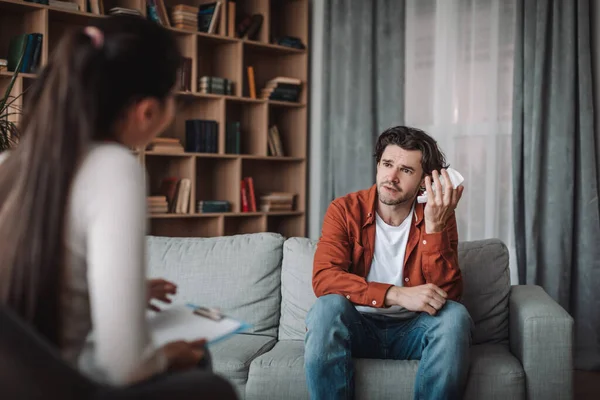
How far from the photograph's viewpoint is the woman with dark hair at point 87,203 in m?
0.85

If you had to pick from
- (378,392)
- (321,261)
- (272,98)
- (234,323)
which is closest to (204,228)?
(272,98)

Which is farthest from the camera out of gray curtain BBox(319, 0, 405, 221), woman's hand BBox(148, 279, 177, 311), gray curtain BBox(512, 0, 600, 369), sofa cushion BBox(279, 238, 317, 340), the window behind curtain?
gray curtain BBox(319, 0, 405, 221)

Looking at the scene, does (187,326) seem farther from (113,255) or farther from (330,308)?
(330,308)

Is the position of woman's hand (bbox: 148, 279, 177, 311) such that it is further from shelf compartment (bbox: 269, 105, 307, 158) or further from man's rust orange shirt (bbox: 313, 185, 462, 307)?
shelf compartment (bbox: 269, 105, 307, 158)

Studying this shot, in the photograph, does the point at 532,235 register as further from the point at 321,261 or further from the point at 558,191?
the point at 321,261

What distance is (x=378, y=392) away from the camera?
197 centimetres

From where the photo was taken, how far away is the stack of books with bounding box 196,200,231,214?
4027 millimetres

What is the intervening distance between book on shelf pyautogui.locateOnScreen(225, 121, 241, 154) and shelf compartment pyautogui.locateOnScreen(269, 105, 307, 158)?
0.44 meters

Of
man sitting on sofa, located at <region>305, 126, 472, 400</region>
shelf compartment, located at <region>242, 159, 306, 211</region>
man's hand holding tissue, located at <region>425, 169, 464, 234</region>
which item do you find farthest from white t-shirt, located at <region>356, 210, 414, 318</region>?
shelf compartment, located at <region>242, 159, 306, 211</region>

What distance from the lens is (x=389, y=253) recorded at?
7.29ft

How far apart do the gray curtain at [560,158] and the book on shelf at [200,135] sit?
1.83 m

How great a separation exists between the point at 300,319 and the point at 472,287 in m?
0.65

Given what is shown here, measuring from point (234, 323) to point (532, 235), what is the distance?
107 inches

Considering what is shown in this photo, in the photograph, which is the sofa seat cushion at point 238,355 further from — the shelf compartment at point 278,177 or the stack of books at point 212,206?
the shelf compartment at point 278,177
